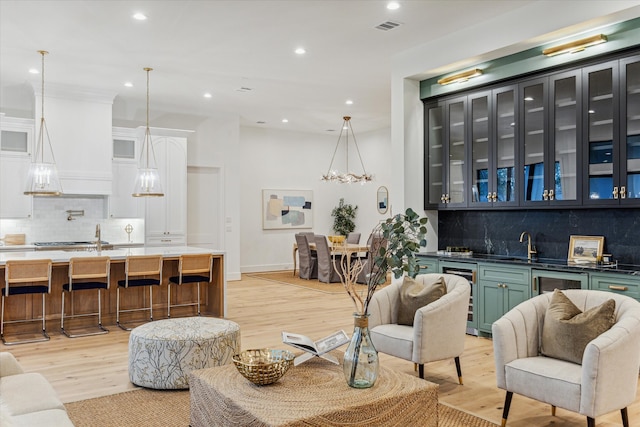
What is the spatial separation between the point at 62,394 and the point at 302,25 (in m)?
4.07

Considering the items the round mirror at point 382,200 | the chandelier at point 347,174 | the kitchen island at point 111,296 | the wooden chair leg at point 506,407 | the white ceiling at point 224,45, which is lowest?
the wooden chair leg at point 506,407

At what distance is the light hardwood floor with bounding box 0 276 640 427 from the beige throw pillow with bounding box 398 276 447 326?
1.77 ft

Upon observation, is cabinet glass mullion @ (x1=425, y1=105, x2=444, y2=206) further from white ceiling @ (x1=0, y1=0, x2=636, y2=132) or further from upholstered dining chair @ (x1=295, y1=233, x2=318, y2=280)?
upholstered dining chair @ (x1=295, y1=233, x2=318, y2=280)

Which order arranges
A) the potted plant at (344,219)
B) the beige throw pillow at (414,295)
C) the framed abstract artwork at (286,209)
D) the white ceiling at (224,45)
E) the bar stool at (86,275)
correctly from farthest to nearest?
the potted plant at (344,219) → the framed abstract artwork at (286,209) → the bar stool at (86,275) → the white ceiling at (224,45) → the beige throw pillow at (414,295)

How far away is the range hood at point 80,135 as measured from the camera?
7949mm

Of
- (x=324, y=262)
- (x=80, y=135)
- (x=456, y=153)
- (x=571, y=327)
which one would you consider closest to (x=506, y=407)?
(x=571, y=327)

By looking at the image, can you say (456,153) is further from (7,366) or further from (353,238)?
(353,238)

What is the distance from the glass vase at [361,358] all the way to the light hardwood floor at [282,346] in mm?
1253

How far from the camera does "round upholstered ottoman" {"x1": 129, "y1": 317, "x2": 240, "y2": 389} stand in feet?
12.9

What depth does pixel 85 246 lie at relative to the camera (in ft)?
26.3

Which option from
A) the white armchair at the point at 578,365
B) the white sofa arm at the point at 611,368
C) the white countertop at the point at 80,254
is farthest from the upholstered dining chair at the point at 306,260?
the white sofa arm at the point at 611,368

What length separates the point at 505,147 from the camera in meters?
5.63

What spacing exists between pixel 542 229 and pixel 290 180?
7.25 m

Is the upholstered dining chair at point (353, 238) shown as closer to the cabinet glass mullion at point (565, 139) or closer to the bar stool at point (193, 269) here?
the bar stool at point (193, 269)
